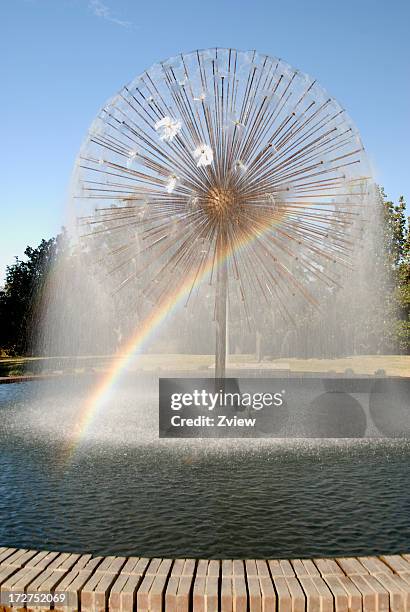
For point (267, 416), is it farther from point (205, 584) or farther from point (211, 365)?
point (211, 365)

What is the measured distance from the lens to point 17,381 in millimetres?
25000

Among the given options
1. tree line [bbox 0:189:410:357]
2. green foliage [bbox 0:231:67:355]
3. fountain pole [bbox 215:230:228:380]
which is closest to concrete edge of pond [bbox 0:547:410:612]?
fountain pole [bbox 215:230:228:380]

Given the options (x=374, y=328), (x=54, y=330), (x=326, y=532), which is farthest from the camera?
(x=54, y=330)

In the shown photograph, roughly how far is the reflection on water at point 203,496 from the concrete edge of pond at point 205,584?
0.90 m

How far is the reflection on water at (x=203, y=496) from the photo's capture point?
21.5ft

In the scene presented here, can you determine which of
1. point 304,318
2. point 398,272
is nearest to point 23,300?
point 304,318

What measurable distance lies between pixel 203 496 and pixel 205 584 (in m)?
3.30

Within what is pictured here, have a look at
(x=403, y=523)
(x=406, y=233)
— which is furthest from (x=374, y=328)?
(x=403, y=523)

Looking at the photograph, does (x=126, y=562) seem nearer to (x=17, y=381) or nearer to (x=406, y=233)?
(x=17, y=381)

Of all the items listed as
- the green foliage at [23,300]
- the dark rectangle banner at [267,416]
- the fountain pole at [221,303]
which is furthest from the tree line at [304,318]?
the fountain pole at [221,303]

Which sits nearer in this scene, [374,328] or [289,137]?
[289,137]

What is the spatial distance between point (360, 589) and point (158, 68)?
12630 mm

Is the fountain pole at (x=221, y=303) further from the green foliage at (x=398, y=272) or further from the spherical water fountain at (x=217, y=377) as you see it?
the green foliage at (x=398, y=272)

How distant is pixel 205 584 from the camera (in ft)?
16.4
